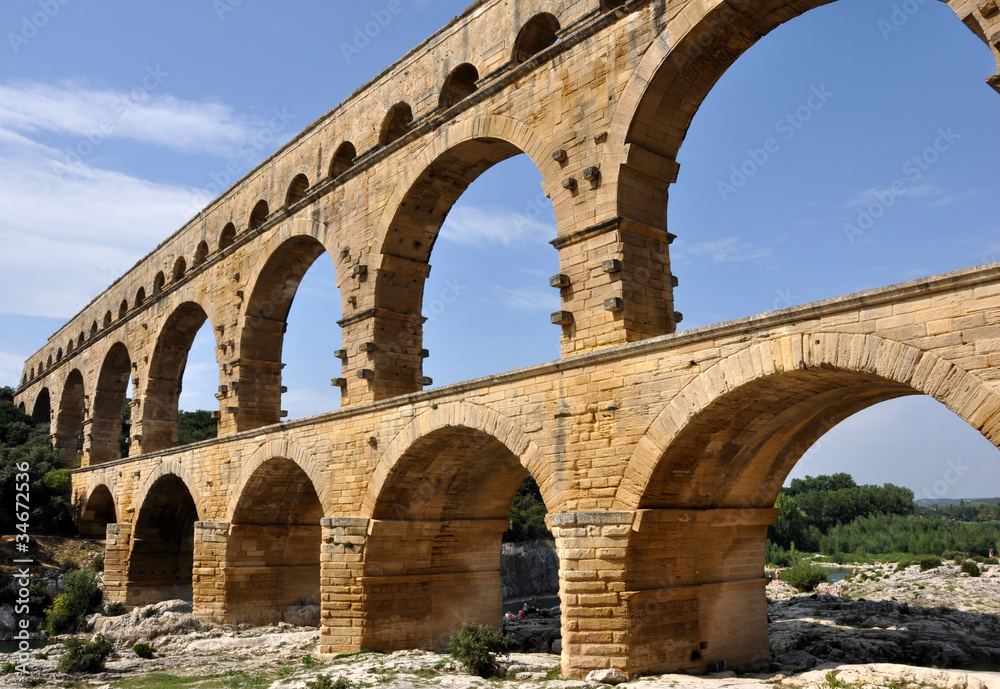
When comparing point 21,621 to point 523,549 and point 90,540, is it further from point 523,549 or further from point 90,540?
point 523,549

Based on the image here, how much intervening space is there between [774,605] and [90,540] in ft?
66.5

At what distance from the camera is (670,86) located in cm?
970

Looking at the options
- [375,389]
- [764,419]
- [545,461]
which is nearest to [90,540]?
Result: [375,389]

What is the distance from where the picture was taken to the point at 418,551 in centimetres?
1238

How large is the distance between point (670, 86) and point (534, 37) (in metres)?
2.99

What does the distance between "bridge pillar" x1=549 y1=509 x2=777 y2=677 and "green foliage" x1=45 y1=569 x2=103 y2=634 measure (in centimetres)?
1542

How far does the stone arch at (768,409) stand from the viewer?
20.6 feet

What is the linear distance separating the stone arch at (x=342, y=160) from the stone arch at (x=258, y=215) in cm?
327

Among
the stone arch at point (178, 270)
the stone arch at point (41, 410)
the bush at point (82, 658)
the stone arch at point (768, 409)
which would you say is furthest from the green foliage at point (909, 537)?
the stone arch at point (41, 410)

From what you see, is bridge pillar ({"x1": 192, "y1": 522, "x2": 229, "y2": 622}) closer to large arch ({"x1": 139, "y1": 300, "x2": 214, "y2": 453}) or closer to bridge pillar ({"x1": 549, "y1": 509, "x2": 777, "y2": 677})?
large arch ({"x1": 139, "y1": 300, "x2": 214, "y2": 453})

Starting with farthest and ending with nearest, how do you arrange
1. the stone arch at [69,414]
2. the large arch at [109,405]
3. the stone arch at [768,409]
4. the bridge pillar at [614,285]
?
the stone arch at [69,414] → the large arch at [109,405] → the bridge pillar at [614,285] → the stone arch at [768,409]

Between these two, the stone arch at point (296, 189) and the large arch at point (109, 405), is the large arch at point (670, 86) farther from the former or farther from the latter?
the large arch at point (109, 405)

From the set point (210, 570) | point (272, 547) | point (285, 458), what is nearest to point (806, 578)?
point (272, 547)

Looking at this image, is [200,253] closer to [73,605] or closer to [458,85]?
[73,605]
